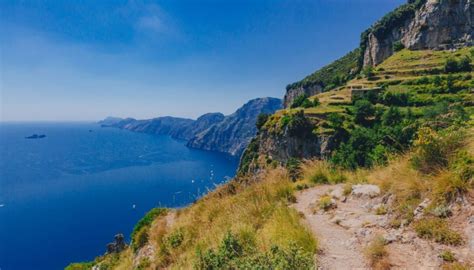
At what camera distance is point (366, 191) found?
675 cm

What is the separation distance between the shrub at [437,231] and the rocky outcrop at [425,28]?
383 feet

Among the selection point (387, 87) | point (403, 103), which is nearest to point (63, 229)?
point (403, 103)

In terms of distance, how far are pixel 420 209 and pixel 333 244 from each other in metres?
1.66

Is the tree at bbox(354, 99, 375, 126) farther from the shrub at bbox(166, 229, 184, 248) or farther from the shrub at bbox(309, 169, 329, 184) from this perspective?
the shrub at bbox(166, 229, 184, 248)

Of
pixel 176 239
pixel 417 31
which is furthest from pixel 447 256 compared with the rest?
pixel 417 31

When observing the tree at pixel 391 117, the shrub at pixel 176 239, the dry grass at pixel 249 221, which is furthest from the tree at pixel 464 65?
the shrub at pixel 176 239

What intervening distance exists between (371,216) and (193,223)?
4.77 meters

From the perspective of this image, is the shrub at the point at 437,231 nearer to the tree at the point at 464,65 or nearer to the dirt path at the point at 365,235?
the dirt path at the point at 365,235

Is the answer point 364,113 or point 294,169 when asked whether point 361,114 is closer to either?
point 364,113

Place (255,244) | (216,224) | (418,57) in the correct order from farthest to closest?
(418,57)
(216,224)
(255,244)

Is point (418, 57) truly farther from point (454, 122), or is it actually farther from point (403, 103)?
point (454, 122)

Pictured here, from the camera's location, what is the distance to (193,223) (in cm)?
784

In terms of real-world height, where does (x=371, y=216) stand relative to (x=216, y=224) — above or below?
above

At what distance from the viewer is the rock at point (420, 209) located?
15.3 feet
